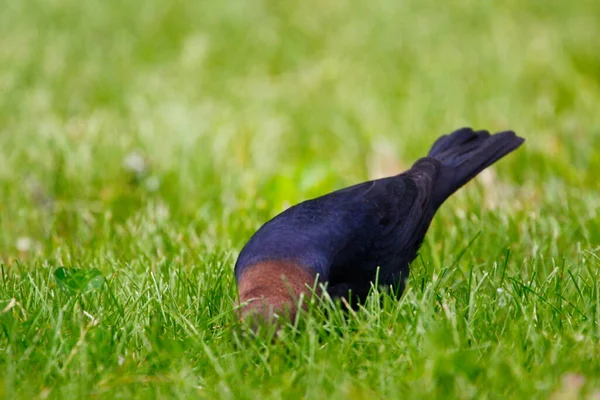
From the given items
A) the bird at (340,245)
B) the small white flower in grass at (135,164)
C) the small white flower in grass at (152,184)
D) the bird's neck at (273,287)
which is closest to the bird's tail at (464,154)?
the bird at (340,245)

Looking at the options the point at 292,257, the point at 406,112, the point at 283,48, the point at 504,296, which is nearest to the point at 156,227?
the point at 292,257

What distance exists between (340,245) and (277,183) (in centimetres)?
183

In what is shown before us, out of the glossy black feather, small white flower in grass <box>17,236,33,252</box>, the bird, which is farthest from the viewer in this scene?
small white flower in grass <box>17,236,33,252</box>

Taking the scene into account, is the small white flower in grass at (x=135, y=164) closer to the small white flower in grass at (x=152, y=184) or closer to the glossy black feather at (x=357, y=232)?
the small white flower in grass at (x=152, y=184)

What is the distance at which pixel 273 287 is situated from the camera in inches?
108

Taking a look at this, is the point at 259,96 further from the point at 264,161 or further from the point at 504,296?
the point at 504,296

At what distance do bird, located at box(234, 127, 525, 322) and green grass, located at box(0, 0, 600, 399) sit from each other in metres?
0.10

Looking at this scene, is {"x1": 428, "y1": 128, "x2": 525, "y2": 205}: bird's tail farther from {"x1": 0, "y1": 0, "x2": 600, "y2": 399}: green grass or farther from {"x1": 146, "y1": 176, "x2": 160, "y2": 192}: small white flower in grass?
{"x1": 146, "y1": 176, "x2": 160, "y2": 192}: small white flower in grass

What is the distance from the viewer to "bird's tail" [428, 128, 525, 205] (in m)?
3.96

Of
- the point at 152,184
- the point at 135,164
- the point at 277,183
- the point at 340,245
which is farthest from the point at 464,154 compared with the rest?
the point at 135,164

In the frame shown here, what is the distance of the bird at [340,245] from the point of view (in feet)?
9.11

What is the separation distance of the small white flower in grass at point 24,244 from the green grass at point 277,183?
0.06ft

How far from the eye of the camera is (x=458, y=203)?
15.2ft

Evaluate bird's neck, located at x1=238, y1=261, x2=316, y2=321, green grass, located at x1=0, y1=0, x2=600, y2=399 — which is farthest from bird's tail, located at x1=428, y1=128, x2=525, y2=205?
bird's neck, located at x1=238, y1=261, x2=316, y2=321
